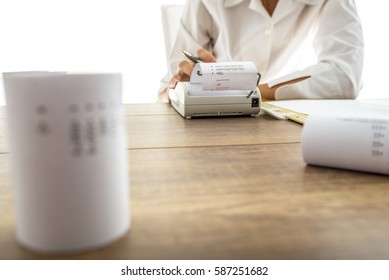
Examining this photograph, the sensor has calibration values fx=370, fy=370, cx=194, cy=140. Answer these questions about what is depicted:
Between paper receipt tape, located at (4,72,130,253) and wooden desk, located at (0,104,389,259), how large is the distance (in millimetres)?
21

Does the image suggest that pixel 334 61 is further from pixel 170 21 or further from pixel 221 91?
pixel 170 21

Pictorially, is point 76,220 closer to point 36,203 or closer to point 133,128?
point 36,203

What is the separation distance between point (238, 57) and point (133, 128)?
96 cm

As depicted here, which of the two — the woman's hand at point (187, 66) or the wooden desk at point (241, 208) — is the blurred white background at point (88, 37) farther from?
the wooden desk at point (241, 208)

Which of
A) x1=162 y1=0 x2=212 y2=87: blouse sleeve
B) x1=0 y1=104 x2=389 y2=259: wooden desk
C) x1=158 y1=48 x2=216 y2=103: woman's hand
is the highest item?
x1=162 y1=0 x2=212 y2=87: blouse sleeve

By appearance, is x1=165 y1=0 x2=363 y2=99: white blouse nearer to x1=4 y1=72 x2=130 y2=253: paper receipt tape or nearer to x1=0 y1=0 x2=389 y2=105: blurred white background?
x1=0 y1=0 x2=389 y2=105: blurred white background

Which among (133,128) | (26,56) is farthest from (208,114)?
(26,56)

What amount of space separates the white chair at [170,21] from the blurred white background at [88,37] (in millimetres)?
403

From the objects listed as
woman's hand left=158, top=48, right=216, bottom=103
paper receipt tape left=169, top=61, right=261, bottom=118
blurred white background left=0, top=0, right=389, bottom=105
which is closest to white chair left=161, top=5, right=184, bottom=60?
blurred white background left=0, top=0, right=389, bottom=105

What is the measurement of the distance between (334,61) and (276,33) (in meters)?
0.33

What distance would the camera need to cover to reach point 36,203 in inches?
9.3

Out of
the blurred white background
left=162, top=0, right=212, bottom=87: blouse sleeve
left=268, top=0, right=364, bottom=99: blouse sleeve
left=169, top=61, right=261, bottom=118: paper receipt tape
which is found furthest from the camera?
the blurred white background

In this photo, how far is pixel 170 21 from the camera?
1697 mm

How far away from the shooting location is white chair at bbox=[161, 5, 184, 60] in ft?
5.50
